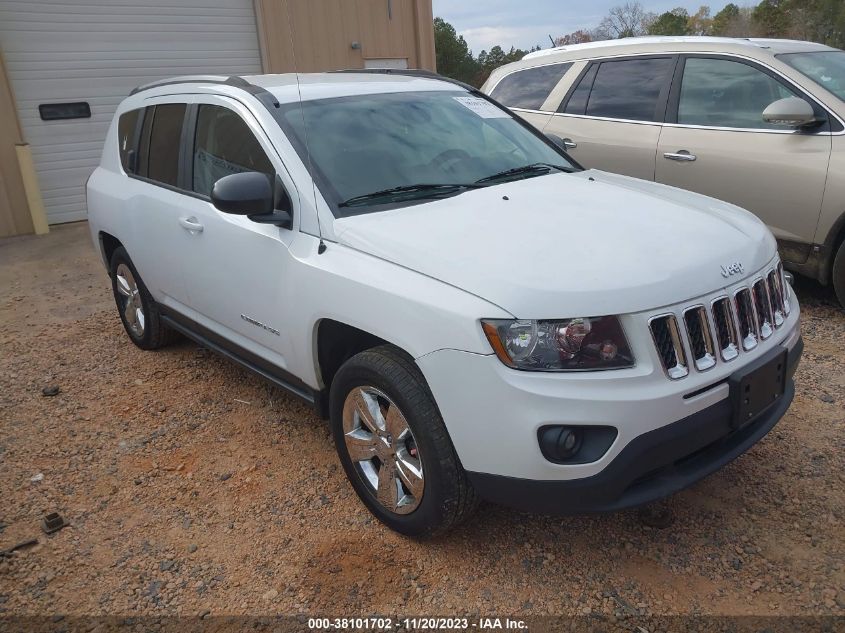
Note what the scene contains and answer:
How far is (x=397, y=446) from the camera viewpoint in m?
2.63

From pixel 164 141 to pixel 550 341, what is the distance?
9.79ft

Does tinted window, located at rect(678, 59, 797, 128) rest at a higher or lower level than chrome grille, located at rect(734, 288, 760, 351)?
higher

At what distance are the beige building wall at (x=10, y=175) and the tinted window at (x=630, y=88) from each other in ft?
25.5

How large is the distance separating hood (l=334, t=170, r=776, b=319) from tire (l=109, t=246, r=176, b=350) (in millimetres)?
2405

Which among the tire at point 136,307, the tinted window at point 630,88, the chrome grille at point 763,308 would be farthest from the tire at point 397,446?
the tinted window at point 630,88

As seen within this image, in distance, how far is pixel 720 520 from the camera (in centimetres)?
278

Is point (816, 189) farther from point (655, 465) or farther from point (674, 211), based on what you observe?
point (655, 465)

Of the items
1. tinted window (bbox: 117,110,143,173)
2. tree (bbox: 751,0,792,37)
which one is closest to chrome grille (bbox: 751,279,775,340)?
tinted window (bbox: 117,110,143,173)

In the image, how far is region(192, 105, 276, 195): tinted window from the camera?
129 inches

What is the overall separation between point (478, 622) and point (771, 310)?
1615 millimetres

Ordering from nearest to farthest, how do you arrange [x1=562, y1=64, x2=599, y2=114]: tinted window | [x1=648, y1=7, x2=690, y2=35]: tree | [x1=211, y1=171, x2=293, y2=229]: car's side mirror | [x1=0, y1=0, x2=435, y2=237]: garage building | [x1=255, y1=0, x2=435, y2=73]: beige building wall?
1. [x1=211, y1=171, x2=293, y2=229]: car's side mirror
2. [x1=562, y1=64, x2=599, y2=114]: tinted window
3. [x1=0, y1=0, x2=435, y2=237]: garage building
4. [x1=255, y1=0, x2=435, y2=73]: beige building wall
5. [x1=648, y1=7, x2=690, y2=35]: tree

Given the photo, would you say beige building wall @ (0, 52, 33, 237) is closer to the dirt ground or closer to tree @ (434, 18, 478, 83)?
the dirt ground

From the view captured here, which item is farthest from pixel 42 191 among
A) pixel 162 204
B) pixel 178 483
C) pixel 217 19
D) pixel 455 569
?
pixel 455 569

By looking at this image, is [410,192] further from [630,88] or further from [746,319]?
[630,88]
